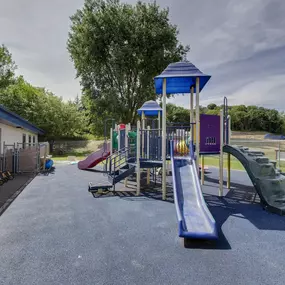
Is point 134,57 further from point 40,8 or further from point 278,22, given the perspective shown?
point 278,22

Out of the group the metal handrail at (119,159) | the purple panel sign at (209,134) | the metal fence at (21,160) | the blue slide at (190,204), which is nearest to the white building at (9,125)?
the metal fence at (21,160)

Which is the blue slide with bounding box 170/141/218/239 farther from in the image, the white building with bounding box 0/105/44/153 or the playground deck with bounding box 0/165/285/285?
the white building with bounding box 0/105/44/153

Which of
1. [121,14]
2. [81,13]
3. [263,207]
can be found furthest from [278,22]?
[81,13]

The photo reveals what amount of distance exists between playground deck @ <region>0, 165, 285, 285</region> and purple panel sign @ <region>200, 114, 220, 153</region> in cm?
180

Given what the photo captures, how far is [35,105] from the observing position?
23.8 meters

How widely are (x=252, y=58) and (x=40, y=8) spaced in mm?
10034

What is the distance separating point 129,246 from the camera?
339 centimetres

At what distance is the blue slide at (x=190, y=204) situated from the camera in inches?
139

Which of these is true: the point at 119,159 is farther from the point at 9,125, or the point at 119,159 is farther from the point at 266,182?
the point at 9,125

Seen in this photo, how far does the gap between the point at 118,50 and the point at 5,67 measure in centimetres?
1847

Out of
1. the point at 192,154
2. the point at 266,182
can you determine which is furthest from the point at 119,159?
the point at 266,182

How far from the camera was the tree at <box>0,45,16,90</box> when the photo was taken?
2792 cm

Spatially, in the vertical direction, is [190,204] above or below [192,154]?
below

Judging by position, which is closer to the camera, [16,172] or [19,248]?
[19,248]
